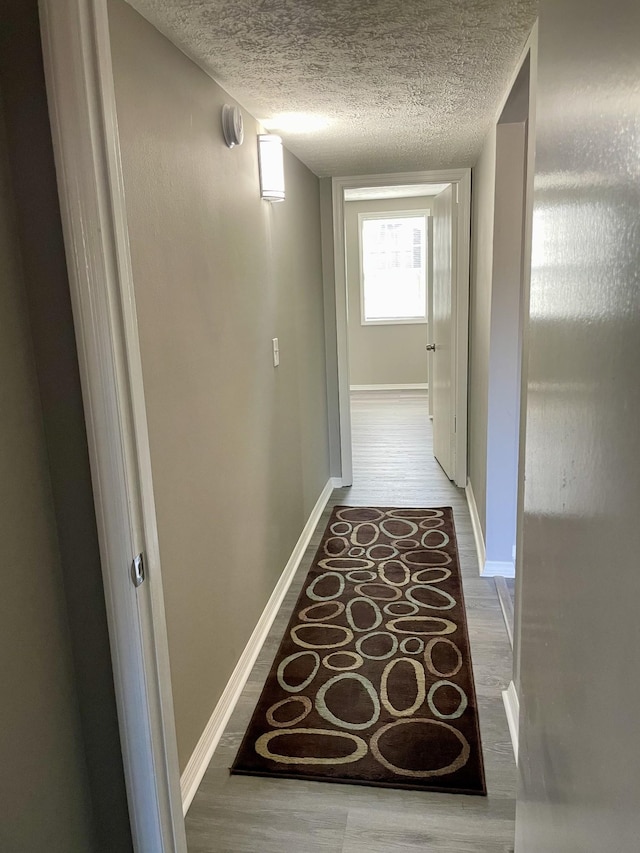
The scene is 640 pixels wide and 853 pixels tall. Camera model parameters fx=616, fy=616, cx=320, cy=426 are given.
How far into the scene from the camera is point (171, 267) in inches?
66.8

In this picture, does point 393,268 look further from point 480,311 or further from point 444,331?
point 480,311

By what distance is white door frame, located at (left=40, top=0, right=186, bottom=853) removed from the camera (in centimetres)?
108

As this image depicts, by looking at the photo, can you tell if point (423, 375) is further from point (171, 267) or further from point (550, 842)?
point (550, 842)

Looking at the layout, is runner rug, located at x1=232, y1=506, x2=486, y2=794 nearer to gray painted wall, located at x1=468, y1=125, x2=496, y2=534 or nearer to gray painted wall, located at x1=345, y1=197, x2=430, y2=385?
gray painted wall, located at x1=468, y1=125, x2=496, y2=534

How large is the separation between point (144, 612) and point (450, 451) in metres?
3.42

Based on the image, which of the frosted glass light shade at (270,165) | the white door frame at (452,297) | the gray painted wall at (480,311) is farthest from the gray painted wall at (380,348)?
the frosted glass light shade at (270,165)

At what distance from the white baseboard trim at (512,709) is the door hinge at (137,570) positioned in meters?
1.30

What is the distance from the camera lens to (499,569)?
305 cm

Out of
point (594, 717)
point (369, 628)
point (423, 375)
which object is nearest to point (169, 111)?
point (594, 717)

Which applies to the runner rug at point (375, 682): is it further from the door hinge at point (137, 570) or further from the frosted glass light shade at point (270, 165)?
the frosted glass light shade at point (270, 165)

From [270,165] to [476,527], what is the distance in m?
2.20

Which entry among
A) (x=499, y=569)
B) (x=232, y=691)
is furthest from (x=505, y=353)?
(x=232, y=691)

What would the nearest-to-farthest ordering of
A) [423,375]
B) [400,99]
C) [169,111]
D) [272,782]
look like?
[169,111], [272,782], [400,99], [423,375]

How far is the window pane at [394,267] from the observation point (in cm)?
737
